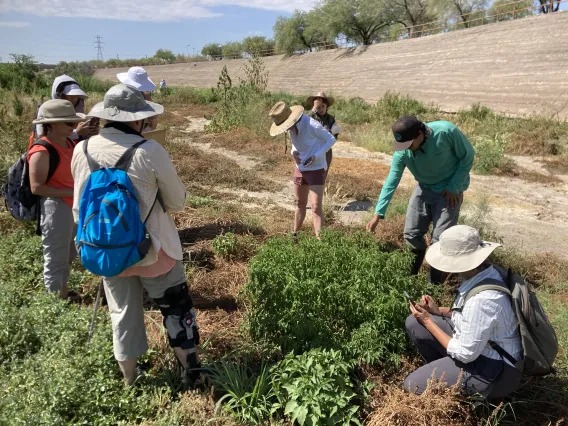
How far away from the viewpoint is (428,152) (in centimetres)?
378

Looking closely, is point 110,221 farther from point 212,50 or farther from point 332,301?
point 212,50

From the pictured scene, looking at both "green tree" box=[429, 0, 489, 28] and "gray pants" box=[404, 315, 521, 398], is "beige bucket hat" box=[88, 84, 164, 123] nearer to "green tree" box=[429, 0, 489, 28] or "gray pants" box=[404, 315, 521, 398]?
"gray pants" box=[404, 315, 521, 398]

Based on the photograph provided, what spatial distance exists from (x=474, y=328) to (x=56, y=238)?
306 centimetres

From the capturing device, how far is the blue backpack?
223 cm

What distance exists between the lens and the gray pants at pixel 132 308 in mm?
2525

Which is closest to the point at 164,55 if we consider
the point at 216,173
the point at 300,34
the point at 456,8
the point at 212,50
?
the point at 212,50

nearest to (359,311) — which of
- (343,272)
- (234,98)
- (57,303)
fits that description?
(343,272)

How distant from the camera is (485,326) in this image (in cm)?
237

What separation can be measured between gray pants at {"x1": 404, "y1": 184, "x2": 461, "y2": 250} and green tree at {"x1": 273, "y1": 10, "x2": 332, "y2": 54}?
148 feet

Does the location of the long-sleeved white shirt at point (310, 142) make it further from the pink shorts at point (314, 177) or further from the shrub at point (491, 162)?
the shrub at point (491, 162)

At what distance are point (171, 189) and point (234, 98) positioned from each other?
13.7 m

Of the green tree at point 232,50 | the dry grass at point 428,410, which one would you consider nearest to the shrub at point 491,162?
the dry grass at point 428,410

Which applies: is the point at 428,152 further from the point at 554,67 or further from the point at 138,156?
the point at 554,67

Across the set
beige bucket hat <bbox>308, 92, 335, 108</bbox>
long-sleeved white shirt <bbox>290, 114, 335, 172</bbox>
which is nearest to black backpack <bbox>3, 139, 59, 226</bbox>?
long-sleeved white shirt <bbox>290, 114, 335, 172</bbox>
